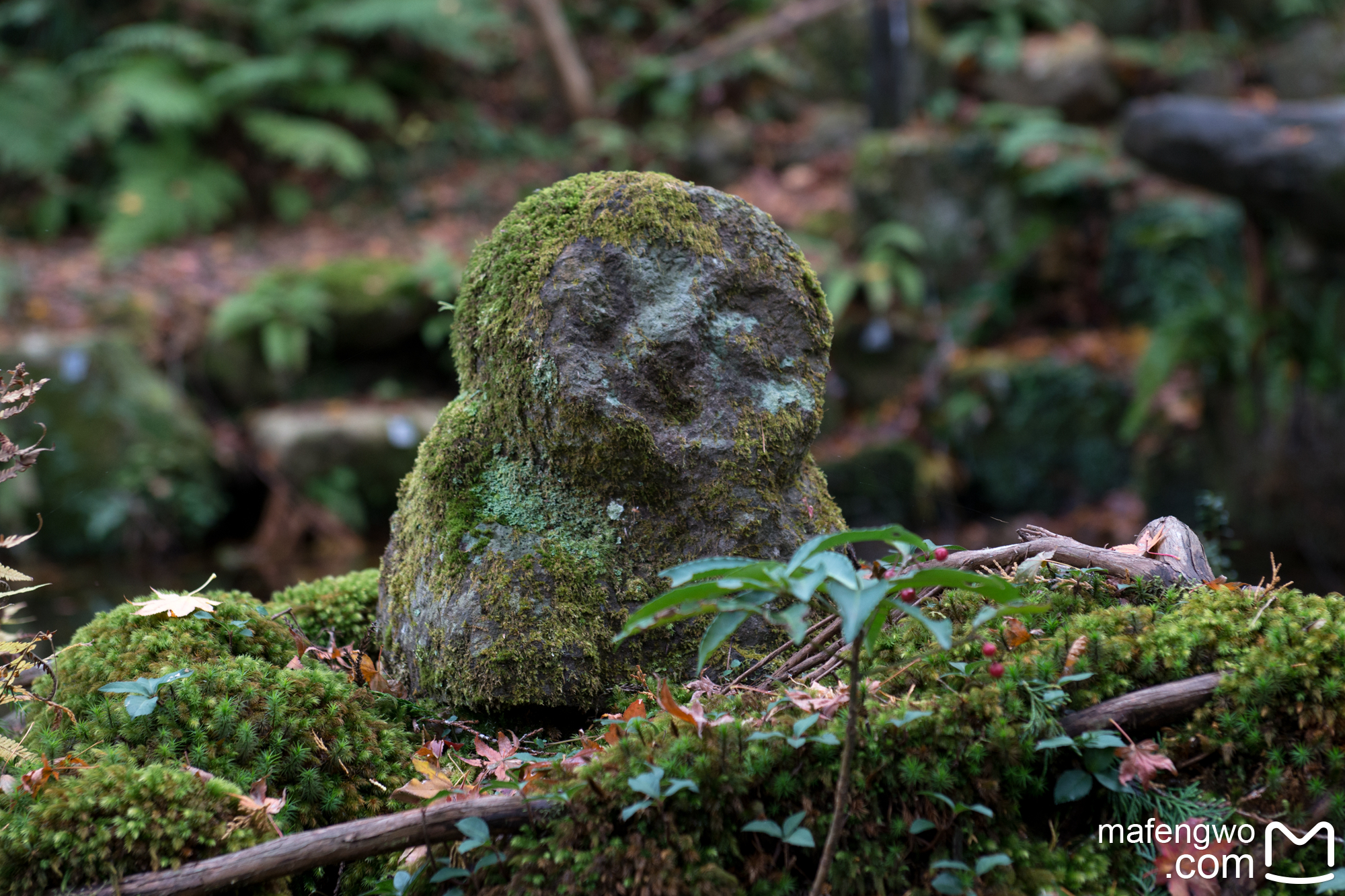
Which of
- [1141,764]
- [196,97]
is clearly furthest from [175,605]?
[196,97]

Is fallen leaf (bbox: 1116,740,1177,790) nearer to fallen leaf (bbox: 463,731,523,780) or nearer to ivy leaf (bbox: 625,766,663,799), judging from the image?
ivy leaf (bbox: 625,766,663,799)

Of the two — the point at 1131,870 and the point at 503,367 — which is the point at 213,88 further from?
the point at 1131,870

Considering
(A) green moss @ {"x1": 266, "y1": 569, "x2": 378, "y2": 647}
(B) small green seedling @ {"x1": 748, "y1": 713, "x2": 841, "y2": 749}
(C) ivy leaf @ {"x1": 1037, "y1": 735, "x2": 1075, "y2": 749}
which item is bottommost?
(A) green moss @ {"x1": 266, "y1": 569, "x2": 378, "y2": 647}

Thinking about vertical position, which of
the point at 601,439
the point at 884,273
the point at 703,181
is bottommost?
the point at 884,273

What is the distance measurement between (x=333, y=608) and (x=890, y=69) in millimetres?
9600

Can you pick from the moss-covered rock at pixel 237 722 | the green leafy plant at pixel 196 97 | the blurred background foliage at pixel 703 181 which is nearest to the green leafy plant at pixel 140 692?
the moss-covered rock at pixel 237 722

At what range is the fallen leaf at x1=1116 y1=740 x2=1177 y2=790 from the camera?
171 centimetres

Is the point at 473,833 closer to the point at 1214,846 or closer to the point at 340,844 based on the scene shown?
the point at 340,844

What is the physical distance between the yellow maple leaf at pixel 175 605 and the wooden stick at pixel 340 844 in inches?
36.2

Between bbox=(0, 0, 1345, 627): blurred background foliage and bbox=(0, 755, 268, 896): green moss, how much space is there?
5.20 meters

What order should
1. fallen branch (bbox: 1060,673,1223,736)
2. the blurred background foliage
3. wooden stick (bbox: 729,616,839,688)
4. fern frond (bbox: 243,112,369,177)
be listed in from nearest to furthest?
fallen branch (bbox: 1060,673,1223,736) < wooden stick (bbox: 729,616,839,688) < the blurred background foliage < fern frond (bbox: 243,112,369,177)

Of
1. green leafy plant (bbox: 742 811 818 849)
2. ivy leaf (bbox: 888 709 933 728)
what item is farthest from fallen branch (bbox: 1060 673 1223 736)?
green leafy plant (bbox: 742 811 818 849)

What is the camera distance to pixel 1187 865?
1.65 metres

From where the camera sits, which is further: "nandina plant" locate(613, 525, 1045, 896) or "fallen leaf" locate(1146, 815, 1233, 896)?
"fallen leaf" locate(1146, 815, 1233, 896)
